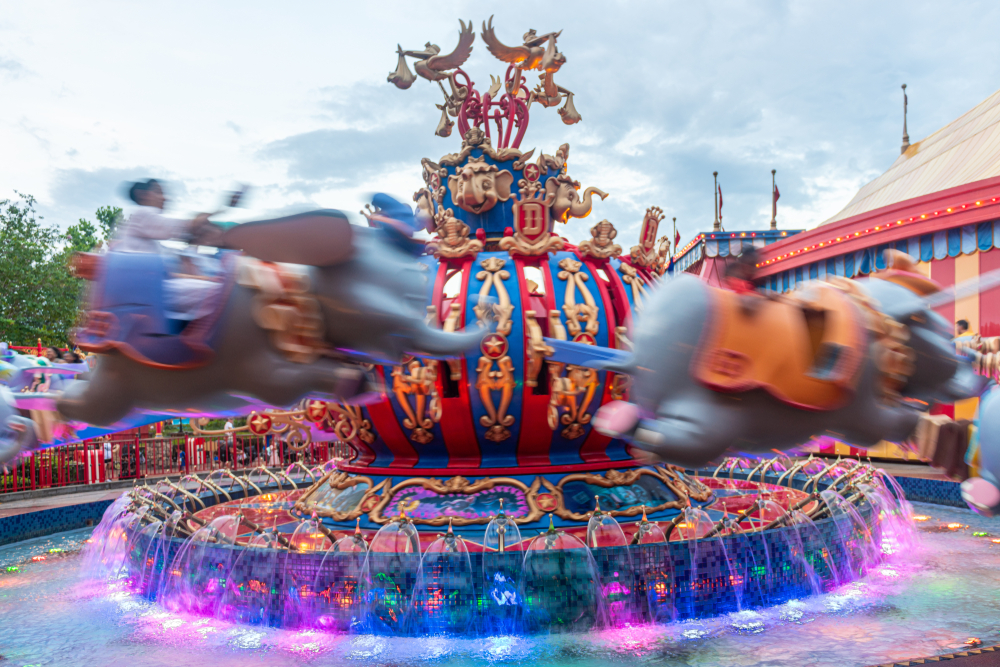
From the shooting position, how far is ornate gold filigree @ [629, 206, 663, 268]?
9.71 meters

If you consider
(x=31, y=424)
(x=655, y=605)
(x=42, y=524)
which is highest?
(x=31, y=424)

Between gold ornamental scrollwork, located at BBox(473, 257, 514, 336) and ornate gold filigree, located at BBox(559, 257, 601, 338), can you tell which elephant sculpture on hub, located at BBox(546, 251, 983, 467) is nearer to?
gold ornamental scrollwork, located at BBox(473, 257, 514, 336)

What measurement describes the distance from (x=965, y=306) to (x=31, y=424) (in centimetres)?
1922

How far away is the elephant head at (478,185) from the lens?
921 cm

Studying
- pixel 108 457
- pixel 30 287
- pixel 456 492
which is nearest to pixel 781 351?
pixel 456 492

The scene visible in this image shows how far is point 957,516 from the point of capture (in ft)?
42.6

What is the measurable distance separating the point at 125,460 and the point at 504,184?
16843 millimetres

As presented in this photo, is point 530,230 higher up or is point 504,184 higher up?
point 504,184

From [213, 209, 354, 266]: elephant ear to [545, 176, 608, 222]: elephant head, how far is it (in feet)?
24.3

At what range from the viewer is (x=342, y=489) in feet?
31.3

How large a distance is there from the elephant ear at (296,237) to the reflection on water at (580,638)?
16.9ft

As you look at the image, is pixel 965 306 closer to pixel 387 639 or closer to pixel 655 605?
pixel 655 605

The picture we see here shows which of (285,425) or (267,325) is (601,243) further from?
(267,325)

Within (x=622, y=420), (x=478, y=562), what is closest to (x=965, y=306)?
(x=478, y=562)
